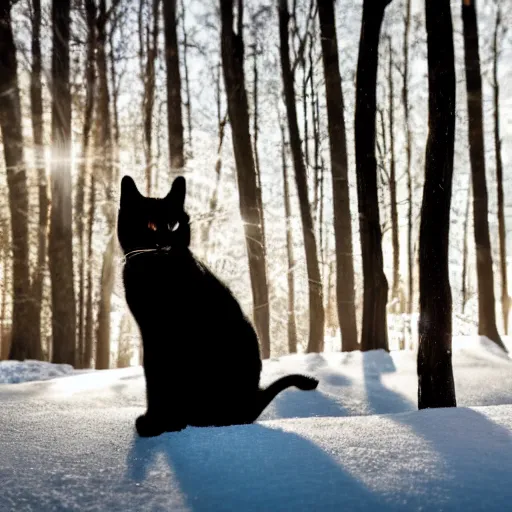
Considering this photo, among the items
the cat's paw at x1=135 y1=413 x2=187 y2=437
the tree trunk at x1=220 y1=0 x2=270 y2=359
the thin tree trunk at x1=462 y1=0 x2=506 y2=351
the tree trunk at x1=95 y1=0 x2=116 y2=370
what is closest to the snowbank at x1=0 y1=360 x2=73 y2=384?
the tree trunk at x1=220 y1=0 x2=270 y2=359

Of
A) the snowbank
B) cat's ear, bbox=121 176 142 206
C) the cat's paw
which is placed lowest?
the snowbank

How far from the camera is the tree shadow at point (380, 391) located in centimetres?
410

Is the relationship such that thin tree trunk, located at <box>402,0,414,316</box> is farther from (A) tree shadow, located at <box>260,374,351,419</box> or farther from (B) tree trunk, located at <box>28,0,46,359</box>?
(A) tree shadow, located at <box>260,374,351,419</box>

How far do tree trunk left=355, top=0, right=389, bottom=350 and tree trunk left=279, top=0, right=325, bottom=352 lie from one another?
127 inches

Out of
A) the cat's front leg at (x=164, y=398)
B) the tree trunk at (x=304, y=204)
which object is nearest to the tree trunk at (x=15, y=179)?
the tree trunk at (x=304, y=204)

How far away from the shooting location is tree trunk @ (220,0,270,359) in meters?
8.40

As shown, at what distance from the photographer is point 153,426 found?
218 cm

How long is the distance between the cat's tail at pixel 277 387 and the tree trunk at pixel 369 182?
3.67 metres

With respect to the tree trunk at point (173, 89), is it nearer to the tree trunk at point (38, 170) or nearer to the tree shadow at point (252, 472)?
the tree trunk at point (38, 170)

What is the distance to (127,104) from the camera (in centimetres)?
1406

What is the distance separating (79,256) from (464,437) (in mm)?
14458

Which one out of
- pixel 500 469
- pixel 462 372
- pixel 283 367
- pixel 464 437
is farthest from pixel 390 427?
pixel 462 372

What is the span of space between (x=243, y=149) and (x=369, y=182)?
289 centimetres

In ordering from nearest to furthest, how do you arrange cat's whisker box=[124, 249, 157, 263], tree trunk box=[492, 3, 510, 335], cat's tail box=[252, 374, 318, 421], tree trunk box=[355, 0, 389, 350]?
cat's whisker box=[124, 249, 157, 263] → cat's tail box=[252, 374, 318, 421] → tree trunk box=[355, 0, 389, 350] → tree trunk box=[492, 3, 510, 335]
